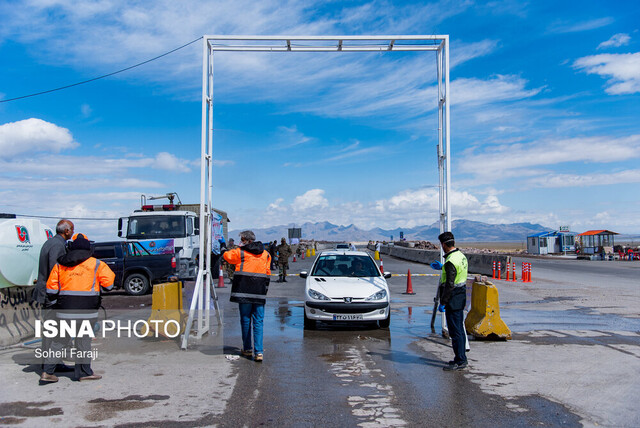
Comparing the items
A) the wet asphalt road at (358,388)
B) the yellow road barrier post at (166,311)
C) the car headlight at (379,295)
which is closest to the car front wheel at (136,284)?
the wet asphalt road at (358,388)

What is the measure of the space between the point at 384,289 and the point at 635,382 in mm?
4720

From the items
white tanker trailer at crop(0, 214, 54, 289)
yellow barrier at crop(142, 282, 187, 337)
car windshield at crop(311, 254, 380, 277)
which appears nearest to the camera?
white tanker trailer at crop(0, 214, 54, 289)

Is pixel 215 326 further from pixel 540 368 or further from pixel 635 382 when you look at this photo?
pixel 635 382

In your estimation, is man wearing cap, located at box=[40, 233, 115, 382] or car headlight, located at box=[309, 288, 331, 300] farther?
car headlight, located at box=[309, 288, 331, 300]

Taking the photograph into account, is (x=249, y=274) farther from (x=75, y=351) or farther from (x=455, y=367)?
(x=455, y=367)

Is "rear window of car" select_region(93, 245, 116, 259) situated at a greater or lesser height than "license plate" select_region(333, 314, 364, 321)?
greater

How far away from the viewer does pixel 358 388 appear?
6.22 metres

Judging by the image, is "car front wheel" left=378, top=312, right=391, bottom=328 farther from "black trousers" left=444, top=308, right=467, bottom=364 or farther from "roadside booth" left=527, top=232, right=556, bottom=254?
"roadside booth" left=527, top=232, right=556, bottom=254

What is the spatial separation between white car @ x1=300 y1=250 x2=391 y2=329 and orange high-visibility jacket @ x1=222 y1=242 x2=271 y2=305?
2.67 m

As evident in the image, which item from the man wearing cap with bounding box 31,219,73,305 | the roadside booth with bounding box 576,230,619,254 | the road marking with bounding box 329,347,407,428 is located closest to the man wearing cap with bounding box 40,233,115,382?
the man wearing cap with bounding box 31,219,73,305

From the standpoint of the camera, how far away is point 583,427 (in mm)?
4941

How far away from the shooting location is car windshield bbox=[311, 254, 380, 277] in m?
11.5

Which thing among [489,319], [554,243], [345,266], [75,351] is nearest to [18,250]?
[75,351]

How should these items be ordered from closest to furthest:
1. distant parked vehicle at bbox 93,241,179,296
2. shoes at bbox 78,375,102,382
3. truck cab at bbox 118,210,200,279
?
shoes at bbox 78,375,102,382
distant parked vehicle at bbox 93,241,179,296
truck cab at bbox 118,210,200,279
